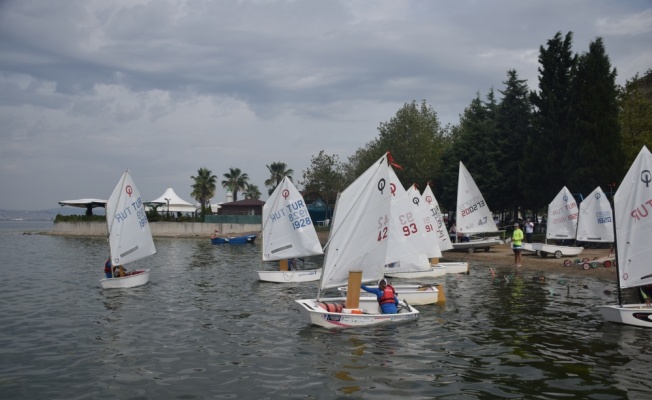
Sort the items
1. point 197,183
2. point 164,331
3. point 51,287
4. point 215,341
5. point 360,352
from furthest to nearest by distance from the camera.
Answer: point 197,183, point 51,287, point 164,331, point 215,341, point 360,352

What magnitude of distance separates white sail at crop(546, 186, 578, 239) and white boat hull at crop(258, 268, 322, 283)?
24.3m

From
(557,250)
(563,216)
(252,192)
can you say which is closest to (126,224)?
(557,250)

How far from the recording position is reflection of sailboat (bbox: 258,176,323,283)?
34688 mm

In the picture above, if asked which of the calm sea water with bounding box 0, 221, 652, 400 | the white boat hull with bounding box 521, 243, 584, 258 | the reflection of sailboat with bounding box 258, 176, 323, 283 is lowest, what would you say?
the calm sea water with bounding box 0, 221, 652, 400

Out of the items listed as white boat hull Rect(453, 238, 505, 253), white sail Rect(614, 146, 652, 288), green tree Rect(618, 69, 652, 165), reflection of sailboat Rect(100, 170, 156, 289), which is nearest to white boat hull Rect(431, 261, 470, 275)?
white boat hull Rect(453, 238, 505, 253)

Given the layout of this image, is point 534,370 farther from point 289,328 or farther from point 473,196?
point 473,196

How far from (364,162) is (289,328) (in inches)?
2841

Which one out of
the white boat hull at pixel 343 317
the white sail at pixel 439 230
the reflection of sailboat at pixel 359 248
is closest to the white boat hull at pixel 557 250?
the white sail at pixel 439 230

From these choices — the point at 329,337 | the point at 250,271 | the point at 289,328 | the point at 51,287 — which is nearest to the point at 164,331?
the point at 289,328

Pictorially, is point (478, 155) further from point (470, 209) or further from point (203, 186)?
point (203, 186)

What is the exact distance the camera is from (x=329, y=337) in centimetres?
1959

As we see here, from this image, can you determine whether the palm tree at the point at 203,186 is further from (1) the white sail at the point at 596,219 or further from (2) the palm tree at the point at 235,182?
(1) the white sail at the point at 596,219

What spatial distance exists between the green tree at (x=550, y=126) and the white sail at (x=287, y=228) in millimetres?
33812

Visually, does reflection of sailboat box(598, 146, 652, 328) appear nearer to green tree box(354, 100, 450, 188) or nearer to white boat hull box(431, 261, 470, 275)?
white boat hull box(431, 261, 470, 275)
